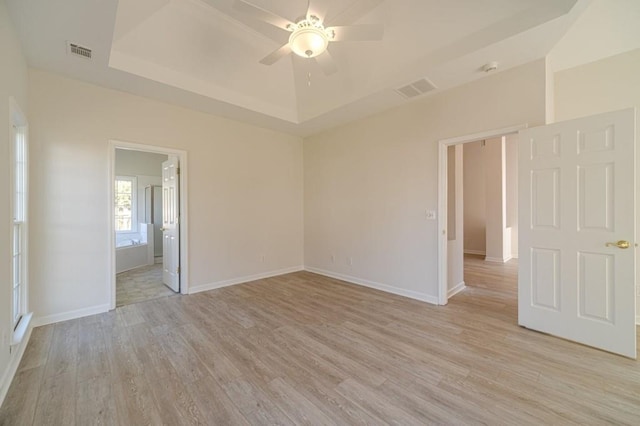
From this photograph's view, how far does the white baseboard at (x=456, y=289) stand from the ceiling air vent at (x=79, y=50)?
5.36 m

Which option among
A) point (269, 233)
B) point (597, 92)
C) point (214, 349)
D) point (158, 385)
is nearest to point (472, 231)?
point (597, 92)

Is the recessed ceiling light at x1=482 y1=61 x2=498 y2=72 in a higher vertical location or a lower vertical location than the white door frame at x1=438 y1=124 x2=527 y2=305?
higher

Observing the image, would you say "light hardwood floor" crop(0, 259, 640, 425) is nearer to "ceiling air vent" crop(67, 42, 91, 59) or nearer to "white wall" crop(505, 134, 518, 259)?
"ceiling air vent" crop(67, 42, 91, 59)

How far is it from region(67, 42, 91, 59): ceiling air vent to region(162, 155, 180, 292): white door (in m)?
1.61

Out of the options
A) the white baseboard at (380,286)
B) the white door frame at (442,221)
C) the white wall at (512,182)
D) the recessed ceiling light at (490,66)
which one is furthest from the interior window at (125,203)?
the white wall at (512,182)

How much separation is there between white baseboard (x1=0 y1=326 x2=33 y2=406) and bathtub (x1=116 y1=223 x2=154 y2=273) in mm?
3317

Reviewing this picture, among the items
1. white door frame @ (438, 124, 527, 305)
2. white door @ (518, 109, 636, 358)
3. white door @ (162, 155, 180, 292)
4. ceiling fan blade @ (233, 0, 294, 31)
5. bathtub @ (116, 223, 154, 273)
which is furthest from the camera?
bathtub @ (116, 223, 154, 273)

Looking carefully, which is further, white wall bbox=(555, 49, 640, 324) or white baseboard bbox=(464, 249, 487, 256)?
white baseboard bbox=(464, 249, 487, 256)

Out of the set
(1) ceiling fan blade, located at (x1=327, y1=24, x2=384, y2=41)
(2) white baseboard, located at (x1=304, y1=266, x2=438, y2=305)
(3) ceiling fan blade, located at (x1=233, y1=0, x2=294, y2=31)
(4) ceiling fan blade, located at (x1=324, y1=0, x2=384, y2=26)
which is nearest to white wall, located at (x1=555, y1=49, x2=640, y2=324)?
(2) white baseboard, located at (x1=304, y1=266, x2=438, y2=305)

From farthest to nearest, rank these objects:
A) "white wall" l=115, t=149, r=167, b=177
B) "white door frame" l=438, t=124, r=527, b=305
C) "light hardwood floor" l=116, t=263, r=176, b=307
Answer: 1. "white wall" l=115, t=149, r=167, b=177
2. "light hardwood floor" l=116, t=263, r=176, b=307
3. "white door frame" l=438, t=124, r=527, b=305

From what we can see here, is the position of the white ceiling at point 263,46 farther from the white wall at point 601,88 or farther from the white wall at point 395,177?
the white wall at point 601,88

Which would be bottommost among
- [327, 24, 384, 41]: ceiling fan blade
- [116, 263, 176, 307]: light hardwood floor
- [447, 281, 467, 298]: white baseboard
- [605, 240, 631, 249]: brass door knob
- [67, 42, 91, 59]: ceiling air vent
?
[116, 263, 176, 307]: light hardwood floor

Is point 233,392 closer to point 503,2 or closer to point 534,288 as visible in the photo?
point 534,288

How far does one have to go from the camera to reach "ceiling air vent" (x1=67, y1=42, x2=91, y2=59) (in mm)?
2593
